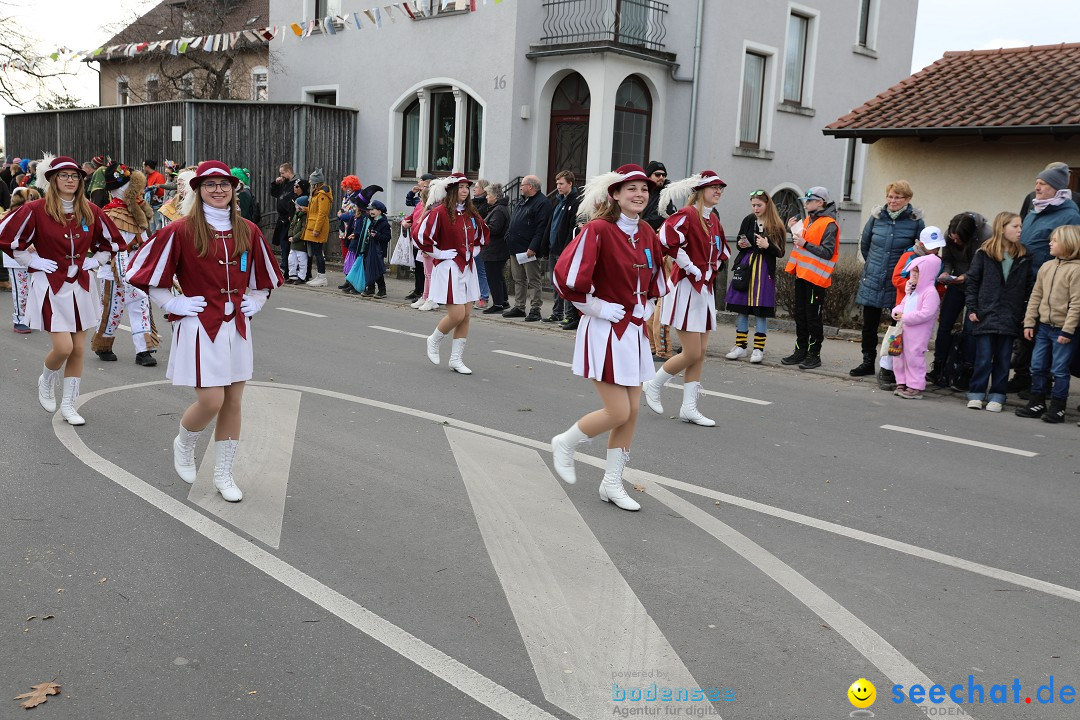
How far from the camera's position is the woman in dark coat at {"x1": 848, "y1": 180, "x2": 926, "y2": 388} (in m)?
11.1

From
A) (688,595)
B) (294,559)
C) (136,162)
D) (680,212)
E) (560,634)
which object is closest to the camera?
(560,634)

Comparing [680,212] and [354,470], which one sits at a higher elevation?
[680,212]

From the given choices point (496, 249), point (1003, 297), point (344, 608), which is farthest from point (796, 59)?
point (344, 608)

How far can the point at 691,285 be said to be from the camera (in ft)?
28.0

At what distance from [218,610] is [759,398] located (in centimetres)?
643

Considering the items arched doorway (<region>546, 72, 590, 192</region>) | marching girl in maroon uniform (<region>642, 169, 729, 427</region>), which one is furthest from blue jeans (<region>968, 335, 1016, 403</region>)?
arched doorway (<region>546, 72, 590, 192</region>)

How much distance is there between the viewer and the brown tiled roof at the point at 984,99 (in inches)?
578

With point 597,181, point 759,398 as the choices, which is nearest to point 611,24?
point 759,398

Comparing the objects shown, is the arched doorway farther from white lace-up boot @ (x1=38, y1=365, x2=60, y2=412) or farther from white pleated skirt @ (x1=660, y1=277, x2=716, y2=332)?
white lace-up boot @ (x1=38, y1=365, x2=60, y2=412)

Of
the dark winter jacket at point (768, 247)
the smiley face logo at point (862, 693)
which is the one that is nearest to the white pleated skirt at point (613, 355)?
the smiley face logo at point (862, 693)

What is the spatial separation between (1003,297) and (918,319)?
83cm

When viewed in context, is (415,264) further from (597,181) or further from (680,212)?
(597,181)

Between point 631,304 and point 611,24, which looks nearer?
point 631,304

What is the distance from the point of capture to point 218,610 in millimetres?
4352
